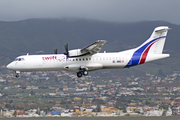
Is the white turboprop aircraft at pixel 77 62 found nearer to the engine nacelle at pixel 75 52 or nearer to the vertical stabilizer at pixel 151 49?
the vertical stabilizer at pixel 151 49

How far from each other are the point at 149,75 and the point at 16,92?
70184mm

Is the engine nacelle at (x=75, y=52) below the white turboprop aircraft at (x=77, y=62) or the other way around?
the other way around

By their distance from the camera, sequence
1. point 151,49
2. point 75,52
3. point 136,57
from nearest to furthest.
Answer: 1. point 75,52
2. point 136,57
3. point 151,49

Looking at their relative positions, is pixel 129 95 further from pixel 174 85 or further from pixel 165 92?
pixel 174 85

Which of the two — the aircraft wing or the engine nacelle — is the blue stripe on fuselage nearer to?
the aircraft wing

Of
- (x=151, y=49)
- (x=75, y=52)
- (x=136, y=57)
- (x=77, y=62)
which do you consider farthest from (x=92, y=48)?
(x=151, y=49)

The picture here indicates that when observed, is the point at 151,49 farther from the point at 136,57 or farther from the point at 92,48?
the point at 92,48

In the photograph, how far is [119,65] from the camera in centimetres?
4447

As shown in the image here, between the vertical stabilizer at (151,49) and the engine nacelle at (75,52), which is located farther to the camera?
the vertical stabilizer at (151,49)

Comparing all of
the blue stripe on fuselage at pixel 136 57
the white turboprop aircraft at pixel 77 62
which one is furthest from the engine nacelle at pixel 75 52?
the blue stripe on fuselage at pixel 136 57

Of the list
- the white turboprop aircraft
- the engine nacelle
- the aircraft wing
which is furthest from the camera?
the white turboprop aircraft

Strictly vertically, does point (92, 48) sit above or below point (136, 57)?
above

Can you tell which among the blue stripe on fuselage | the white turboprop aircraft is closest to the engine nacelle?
the white turboprop aircraft

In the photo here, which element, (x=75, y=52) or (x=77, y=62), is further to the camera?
(x=77, y=62)
